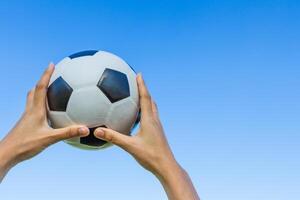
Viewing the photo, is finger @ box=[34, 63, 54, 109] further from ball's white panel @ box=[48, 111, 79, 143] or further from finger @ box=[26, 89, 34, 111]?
ball's white panel @ box=[48, 111, 79, 143]

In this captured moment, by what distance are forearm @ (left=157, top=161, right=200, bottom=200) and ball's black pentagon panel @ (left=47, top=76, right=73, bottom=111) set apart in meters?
1.84

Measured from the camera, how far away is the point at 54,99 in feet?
19.3

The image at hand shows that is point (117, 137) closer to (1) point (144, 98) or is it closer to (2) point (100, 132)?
(2) point (100, 132)

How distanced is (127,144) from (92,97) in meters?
1.25

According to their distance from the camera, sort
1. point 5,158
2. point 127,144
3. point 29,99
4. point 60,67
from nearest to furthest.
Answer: point 5,158 < point 127,144 < point 29,99 < point 60,67

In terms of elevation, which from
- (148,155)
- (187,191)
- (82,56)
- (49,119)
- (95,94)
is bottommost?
(187,191)

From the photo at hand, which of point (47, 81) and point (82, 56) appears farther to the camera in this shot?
point (82, 56)

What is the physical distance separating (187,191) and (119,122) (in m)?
1.72

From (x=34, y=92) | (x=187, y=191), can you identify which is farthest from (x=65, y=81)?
(x=187, y=191)

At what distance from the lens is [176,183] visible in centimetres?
460

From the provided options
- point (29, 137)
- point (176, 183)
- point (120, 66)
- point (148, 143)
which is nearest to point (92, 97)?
point (120, 66)

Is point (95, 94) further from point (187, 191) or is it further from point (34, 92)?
point (187, 191)

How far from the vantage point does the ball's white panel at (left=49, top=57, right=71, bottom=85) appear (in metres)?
6.04

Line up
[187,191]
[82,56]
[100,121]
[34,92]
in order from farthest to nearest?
[82,56] < [100,121] < [34,92] < [187,191]
